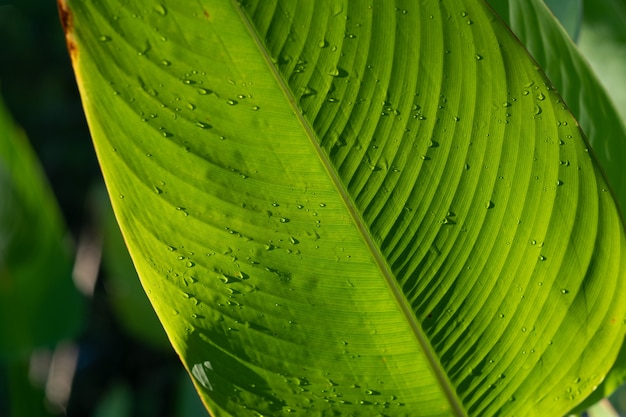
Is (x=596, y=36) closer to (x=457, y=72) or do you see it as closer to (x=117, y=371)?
(x=457, y=72)

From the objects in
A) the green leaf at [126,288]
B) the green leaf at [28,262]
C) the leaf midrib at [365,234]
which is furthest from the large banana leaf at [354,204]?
the green leaf at [126,288]

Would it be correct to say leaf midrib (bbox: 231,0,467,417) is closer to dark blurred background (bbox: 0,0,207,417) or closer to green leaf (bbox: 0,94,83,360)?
green leaf (bbox: 0,94,83,360)

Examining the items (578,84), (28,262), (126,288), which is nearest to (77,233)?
(126,288)

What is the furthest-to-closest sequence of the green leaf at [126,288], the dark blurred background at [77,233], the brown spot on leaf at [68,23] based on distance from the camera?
the dark blurred background at [77,233] < the green leaf at [126,288] < the brown spot on leaf at [68,23]

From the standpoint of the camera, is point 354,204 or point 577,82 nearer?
point 354,204

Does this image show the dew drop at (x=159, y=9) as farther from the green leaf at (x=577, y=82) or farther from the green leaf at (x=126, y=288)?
the green leaf at (x=126, y=288)

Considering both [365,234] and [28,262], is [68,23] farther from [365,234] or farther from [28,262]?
[28,262]

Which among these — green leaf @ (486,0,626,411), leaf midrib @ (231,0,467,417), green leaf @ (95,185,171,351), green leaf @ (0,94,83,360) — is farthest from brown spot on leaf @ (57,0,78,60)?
green leaf @ (95,185,171,351)
